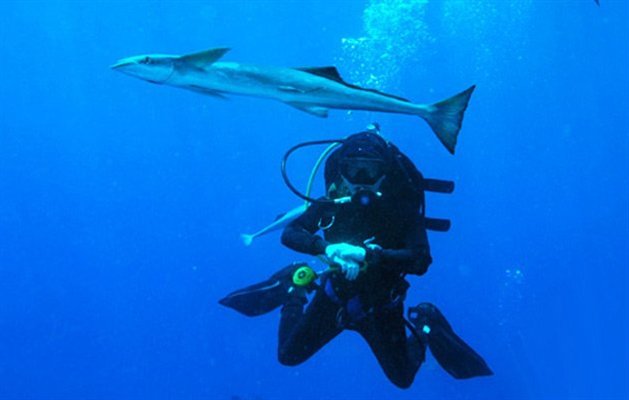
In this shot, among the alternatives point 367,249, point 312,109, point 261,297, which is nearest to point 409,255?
point 367,249

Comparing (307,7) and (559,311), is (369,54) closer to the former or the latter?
(559,311)

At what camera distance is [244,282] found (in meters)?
19.8

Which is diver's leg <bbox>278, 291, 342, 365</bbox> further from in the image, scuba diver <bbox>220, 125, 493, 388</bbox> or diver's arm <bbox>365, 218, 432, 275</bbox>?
diver's arm <bbox>365, 218, 432, 275</bbox>

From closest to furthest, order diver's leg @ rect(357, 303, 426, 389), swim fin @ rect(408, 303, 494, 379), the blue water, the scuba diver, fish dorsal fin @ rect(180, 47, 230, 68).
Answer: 1. fish dorsal fin @ rect(180, 47, 230, 68)
2. the scuba diver
3. diver's leg @ rect(357, 303, 426, 389)
4. swim fin @ rect(408, 303, 494, 379)
5. the blue water

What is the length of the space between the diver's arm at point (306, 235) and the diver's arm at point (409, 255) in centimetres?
40

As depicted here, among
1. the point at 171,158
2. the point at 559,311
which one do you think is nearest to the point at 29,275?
the point at 171,158

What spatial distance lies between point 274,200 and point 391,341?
19.4 m

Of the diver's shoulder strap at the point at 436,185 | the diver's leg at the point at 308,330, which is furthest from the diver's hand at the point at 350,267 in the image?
the diver's leg at the point at 308,330

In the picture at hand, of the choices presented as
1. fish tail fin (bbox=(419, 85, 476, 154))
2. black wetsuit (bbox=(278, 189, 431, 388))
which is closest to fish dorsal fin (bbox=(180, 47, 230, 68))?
black wetsuit (bbox=(278, 189, 431, 388))

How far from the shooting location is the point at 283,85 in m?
3.27

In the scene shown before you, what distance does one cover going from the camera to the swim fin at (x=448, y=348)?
4672mm

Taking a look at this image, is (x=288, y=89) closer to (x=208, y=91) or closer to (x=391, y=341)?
(x=208, y=91)

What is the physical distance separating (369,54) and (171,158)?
54.9 ft

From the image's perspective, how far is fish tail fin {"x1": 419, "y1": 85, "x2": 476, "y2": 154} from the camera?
141 inches
